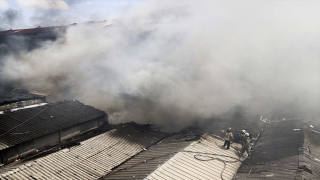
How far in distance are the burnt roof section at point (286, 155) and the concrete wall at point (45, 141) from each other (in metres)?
9.78

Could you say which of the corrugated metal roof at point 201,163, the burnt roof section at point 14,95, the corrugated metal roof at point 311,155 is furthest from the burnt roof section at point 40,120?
the corrugated metal roof at point 311,155

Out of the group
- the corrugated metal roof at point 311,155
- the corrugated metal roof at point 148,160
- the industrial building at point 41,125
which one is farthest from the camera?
the industrial building at point 41,125

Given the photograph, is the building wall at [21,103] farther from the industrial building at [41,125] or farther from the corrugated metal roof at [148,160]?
the corrugated metal roof at [148,160]

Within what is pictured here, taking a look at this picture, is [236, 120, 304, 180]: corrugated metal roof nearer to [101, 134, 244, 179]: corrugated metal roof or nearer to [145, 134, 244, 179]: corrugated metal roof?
[145, 134, 244, 179]: corrugated metal roof

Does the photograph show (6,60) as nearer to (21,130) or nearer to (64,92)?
(64,92)

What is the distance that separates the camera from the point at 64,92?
73.4ft

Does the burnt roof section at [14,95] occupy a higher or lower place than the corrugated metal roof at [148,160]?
higher

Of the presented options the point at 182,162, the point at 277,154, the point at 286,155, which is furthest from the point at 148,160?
the point at 286,155

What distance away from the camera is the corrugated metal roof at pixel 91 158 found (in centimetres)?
939

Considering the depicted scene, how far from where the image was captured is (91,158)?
1109 centimetres

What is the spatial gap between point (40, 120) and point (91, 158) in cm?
522

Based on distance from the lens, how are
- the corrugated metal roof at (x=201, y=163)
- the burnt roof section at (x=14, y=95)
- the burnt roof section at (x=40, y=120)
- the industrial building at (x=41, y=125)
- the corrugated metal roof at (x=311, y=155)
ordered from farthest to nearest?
the burnt roof section at (x=14, y=95) → the burnt roof section at (x=40, y=120) → the industrial building at (x=41, y=125) → the corrugated metal roof at (x=201, y=163) → the corrugated metal roof at (x=311, y=155)

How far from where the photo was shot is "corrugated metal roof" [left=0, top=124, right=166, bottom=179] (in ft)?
30.8

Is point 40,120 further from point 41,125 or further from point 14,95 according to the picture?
point 14,95
